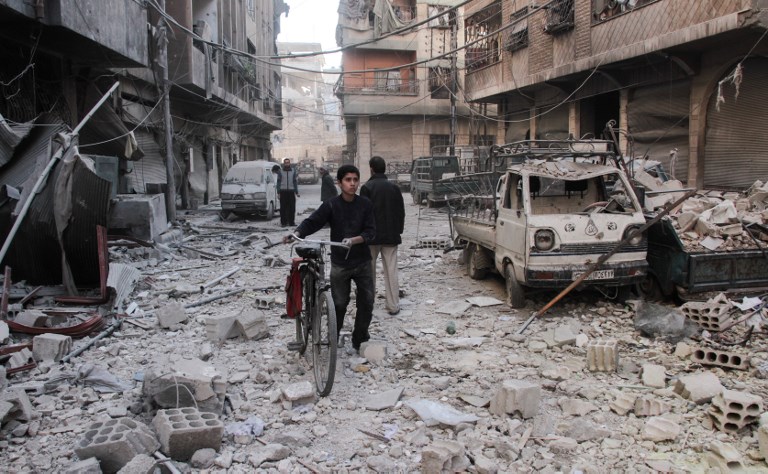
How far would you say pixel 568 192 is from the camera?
8344 millimetres

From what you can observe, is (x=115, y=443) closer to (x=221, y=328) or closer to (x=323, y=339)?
(x=323, y=339)

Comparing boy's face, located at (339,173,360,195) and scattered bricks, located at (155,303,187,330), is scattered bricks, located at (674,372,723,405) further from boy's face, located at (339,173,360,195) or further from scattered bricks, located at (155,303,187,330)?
scattered bricks, located at (155,303,187,330)

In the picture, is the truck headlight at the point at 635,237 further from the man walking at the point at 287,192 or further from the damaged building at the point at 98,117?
the man walking at the point at 287,192

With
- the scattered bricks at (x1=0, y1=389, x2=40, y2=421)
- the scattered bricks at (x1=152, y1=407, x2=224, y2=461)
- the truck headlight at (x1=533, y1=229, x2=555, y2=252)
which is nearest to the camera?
the scattered bricks at (x1=152, y1=407, x2=224, y2=461)

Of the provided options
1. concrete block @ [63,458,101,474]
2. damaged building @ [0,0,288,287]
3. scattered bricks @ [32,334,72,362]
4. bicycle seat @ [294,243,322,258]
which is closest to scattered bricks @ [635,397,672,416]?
bicycle seat @ [294,243,322,258]

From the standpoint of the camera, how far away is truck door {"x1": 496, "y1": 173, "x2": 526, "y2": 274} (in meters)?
7.10

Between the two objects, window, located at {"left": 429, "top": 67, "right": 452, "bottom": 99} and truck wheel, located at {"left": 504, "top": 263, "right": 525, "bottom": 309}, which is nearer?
truck wheel, located at {"left": 504, "top": 263, "right": 525, "bottom": 309}

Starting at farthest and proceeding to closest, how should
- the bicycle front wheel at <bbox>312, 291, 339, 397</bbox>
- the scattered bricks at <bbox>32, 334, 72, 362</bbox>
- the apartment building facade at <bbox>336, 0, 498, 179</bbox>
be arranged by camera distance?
the apartment building facade at <bbox>336, 0, 498, 179</bbox> < the scattered bricks at <bbox>32, 334, 72, 362</bbox> < the bicycle front wheel at <bbox>312, 291, 339, 397</bbox>

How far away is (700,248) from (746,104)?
24.3ft

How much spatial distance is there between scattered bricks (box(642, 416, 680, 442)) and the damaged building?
6485 mm

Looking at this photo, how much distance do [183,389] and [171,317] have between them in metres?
2.81

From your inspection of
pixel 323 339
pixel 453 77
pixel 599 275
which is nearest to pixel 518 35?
pixel 453 77

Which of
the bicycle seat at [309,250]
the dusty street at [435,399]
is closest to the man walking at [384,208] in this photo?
the dusty street at [435,399]

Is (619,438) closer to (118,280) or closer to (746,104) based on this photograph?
(118,280)
